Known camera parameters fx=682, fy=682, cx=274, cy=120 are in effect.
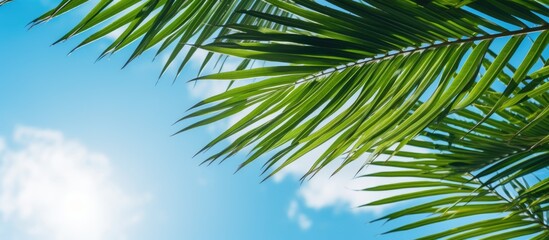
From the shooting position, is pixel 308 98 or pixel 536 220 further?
pixel 536 220

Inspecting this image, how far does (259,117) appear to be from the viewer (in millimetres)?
1005

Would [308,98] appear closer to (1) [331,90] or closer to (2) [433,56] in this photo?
(1) [331,90]

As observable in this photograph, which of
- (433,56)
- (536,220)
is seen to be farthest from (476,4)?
(536,220)

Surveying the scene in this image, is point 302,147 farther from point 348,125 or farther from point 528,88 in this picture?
point 528,88

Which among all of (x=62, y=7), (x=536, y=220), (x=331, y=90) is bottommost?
(x=536, y=220)

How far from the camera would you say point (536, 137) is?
133 centimetres

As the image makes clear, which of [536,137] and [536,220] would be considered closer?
[536,137]

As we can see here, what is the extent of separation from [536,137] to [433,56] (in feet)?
1.69

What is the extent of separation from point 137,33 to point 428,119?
45 centimetres

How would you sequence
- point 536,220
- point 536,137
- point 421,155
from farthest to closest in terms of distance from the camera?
point 536,220
point 421,155
point 536,137

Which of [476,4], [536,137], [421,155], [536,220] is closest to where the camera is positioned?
[476,4]

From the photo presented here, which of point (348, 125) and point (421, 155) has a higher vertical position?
point (421, 155)

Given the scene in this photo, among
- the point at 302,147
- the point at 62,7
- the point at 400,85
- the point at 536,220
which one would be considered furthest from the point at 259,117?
the point at 536,220

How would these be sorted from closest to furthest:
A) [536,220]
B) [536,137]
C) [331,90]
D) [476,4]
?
[476,4], [331,90], [536,137], [536,220]
